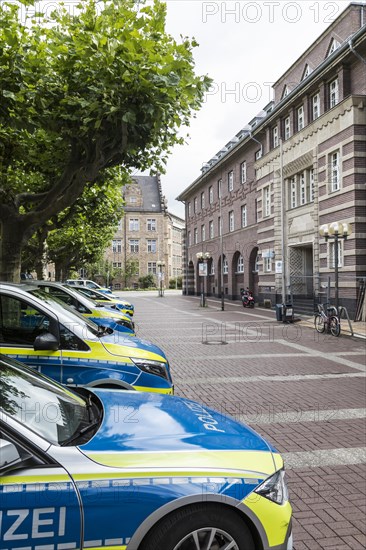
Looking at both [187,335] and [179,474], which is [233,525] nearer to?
[179,474]

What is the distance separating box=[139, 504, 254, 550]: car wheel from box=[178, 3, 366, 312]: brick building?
1540 centimetres

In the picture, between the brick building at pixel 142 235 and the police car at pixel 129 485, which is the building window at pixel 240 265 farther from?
the brick building at pixel 142 235

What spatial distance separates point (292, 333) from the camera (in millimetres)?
16562

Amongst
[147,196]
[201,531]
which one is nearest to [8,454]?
[201,531]

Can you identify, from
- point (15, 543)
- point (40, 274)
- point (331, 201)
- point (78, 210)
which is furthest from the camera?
point (40, 274)

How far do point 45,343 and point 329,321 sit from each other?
1344 centimetres

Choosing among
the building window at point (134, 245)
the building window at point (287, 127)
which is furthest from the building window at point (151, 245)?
the building window at point (287, 127)

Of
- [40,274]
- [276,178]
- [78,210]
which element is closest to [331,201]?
[276,178]

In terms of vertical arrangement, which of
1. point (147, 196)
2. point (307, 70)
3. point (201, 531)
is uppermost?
point (147, 196)

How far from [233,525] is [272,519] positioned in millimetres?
233

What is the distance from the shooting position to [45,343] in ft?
14.5

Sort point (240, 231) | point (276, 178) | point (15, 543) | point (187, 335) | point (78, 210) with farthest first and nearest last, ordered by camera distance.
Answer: point (240, 231) → point (276, 178) → point (78, 210) → point (187, 335) → point (15, 543)

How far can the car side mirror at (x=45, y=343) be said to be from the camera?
4.43 meters

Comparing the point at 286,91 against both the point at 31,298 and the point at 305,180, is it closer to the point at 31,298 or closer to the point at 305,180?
the point at 305,180
